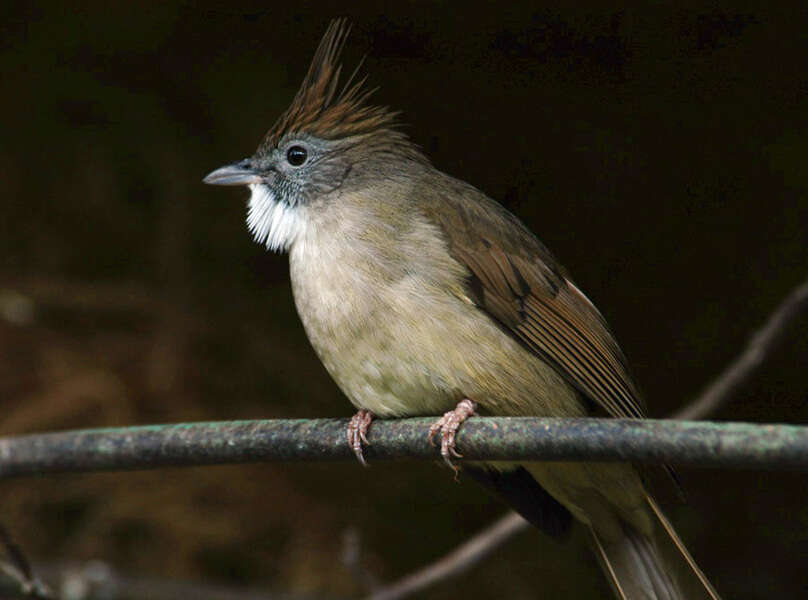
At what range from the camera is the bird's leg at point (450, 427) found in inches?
102

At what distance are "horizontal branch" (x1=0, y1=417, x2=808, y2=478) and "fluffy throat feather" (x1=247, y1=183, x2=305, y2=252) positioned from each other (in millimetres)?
767

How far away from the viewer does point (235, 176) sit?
11.6ft

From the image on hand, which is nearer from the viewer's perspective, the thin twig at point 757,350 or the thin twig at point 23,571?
the thin twig at point 23,571

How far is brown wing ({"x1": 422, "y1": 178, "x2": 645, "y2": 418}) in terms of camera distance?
10.1 feet

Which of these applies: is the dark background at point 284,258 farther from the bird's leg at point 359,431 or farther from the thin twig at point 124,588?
the bird's leg at point 359,431

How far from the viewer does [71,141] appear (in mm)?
5066

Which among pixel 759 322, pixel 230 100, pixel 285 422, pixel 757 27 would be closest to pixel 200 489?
pixel 230 100

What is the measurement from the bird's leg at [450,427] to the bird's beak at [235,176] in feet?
3.67

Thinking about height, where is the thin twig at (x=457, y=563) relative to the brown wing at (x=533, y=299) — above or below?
below

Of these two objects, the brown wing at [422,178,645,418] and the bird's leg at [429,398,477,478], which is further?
the brown wing at [422,178,645,418]

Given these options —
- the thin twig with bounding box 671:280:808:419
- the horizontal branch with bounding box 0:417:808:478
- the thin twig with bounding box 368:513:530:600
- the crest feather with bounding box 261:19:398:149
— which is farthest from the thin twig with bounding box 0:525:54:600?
the thin twig with bounding box 671:280:808:419

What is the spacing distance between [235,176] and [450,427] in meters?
1.28

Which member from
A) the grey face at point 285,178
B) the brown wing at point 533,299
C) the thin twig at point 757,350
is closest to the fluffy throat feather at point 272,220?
the grey face at point 285,178

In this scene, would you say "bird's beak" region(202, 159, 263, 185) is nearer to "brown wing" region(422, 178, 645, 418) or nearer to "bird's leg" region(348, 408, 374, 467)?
"brown wing" region(422, 178, 645, 418)
